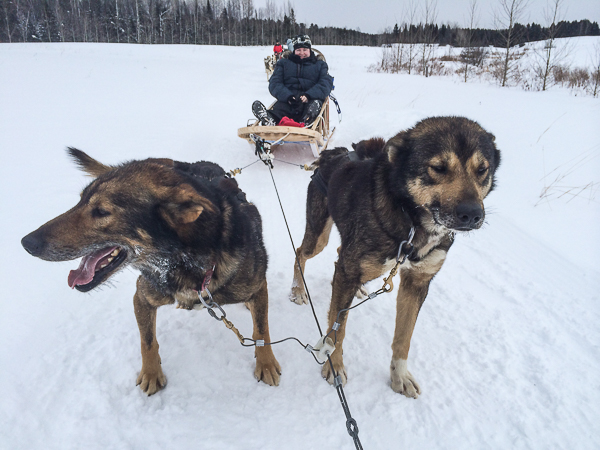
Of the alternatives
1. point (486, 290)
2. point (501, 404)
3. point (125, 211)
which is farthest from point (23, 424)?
point (486, 290)

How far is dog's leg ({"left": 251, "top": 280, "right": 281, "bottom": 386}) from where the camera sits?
2.12m

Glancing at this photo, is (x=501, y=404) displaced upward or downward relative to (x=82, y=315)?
downward

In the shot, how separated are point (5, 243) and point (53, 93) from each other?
25.3ft

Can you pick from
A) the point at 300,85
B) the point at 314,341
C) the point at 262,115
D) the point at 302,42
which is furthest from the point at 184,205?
the point at 302,42

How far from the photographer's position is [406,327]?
2082 mm

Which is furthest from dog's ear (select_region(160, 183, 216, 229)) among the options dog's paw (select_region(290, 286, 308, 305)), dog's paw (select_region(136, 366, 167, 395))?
dog's paw (select_region(290, 286, 308, 305))

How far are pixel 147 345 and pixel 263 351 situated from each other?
71cm

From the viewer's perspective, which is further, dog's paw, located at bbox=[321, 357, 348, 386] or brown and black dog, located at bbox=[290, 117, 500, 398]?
dog's paw, located at bbox=[321, 357, 348, 386]

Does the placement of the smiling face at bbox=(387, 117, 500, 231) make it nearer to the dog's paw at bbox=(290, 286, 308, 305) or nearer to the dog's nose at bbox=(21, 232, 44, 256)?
the dog's paw at bbox=(290, 286, 308, 305)

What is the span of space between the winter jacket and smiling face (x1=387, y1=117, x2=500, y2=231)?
16.3 feet

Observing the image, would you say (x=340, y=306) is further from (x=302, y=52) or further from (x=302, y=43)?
(x=302, y=43)

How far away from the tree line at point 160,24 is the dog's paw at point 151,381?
92.8ft

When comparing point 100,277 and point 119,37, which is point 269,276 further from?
point 119,37

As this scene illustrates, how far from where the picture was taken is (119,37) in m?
38.9
